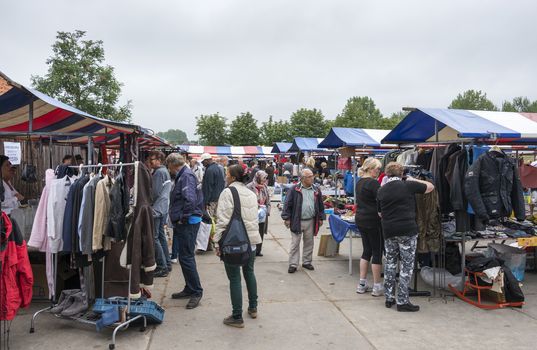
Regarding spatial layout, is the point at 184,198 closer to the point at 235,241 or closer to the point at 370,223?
the point at 235,241

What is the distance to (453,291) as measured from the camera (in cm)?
560

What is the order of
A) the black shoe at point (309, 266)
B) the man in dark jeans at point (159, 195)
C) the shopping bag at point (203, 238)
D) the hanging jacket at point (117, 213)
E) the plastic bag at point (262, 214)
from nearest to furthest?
the hanging jacket at point (117, 213) < the man in dark jeans at point (159, 195) < the black shoe at point (309, 266) < the plastic bag at point (262, 214) < the shopping bag at point (203, 238)

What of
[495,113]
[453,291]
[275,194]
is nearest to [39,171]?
[453,291]

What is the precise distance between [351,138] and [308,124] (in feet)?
107

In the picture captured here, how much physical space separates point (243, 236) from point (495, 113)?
4966mm

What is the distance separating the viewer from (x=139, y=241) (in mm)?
3967

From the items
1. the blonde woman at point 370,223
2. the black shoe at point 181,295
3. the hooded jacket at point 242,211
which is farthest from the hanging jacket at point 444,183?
→ the black shoe at point 181,295

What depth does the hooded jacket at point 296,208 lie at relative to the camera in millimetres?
6543

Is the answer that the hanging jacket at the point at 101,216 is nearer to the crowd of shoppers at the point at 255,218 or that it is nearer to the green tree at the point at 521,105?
the crowd of shoppers at the point at 255,218

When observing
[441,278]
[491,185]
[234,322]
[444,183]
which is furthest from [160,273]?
[491,185]

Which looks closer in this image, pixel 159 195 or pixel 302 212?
pixel 159 195

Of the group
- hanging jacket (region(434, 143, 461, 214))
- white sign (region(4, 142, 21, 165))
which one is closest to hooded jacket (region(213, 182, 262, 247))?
hanging jacket (region(434, 143, 461, 214))

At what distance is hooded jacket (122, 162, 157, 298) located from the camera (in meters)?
3.96

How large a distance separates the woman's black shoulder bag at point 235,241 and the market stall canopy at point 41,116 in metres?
1.64
